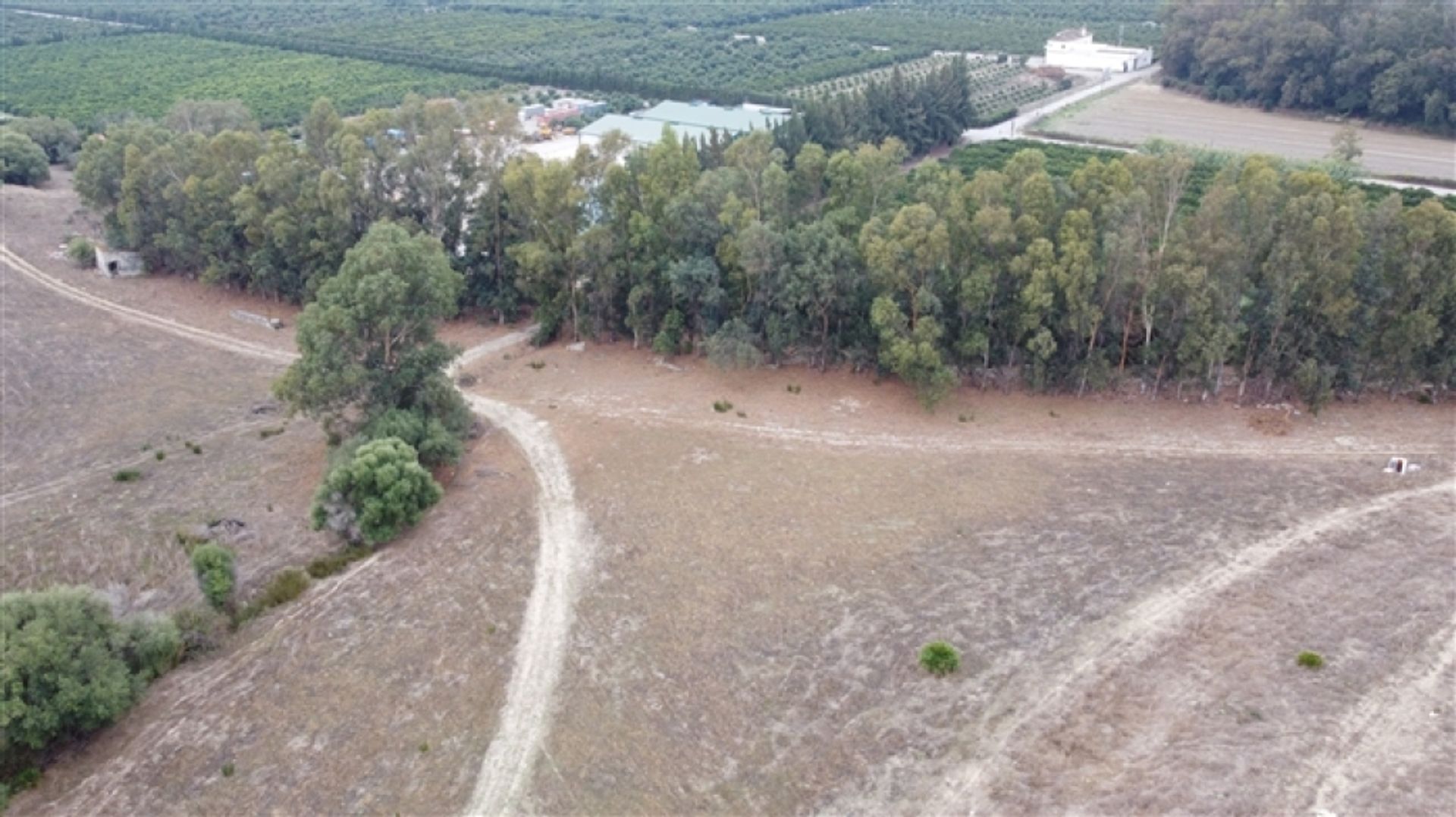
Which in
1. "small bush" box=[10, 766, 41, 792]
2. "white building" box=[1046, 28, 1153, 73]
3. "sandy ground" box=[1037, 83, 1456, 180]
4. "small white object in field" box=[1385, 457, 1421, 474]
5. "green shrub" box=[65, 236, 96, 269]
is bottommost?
"small bush" box=[10, 766, 41, 792]

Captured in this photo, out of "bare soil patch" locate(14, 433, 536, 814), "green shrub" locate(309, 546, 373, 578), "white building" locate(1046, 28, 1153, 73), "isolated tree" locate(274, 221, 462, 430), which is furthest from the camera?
"white building" locate(1046, 28, 1153, 73)

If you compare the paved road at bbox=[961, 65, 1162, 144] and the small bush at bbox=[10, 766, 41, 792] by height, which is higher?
the paved road at bbox=[961, 65, 1162, 144]

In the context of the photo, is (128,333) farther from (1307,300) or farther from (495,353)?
(1307,300)

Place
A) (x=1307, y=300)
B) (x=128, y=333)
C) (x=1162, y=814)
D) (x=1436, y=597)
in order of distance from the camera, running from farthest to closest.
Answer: (x=128, y=333), (x=1307, y=300), (x=1436, y=597), (x=1162, y=814)

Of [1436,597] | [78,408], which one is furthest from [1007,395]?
[78,408]

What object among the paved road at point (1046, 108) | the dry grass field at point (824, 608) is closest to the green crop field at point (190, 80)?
the paved road at point (1046, 108)

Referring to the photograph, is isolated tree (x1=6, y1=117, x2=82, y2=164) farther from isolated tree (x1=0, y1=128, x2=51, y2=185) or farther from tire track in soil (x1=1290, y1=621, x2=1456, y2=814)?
tire track in soil (x1=1290, y1=621, x2=1456, y2=814)

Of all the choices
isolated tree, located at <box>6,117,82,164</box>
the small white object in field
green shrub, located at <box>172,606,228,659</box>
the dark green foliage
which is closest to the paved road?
the small white object in field
